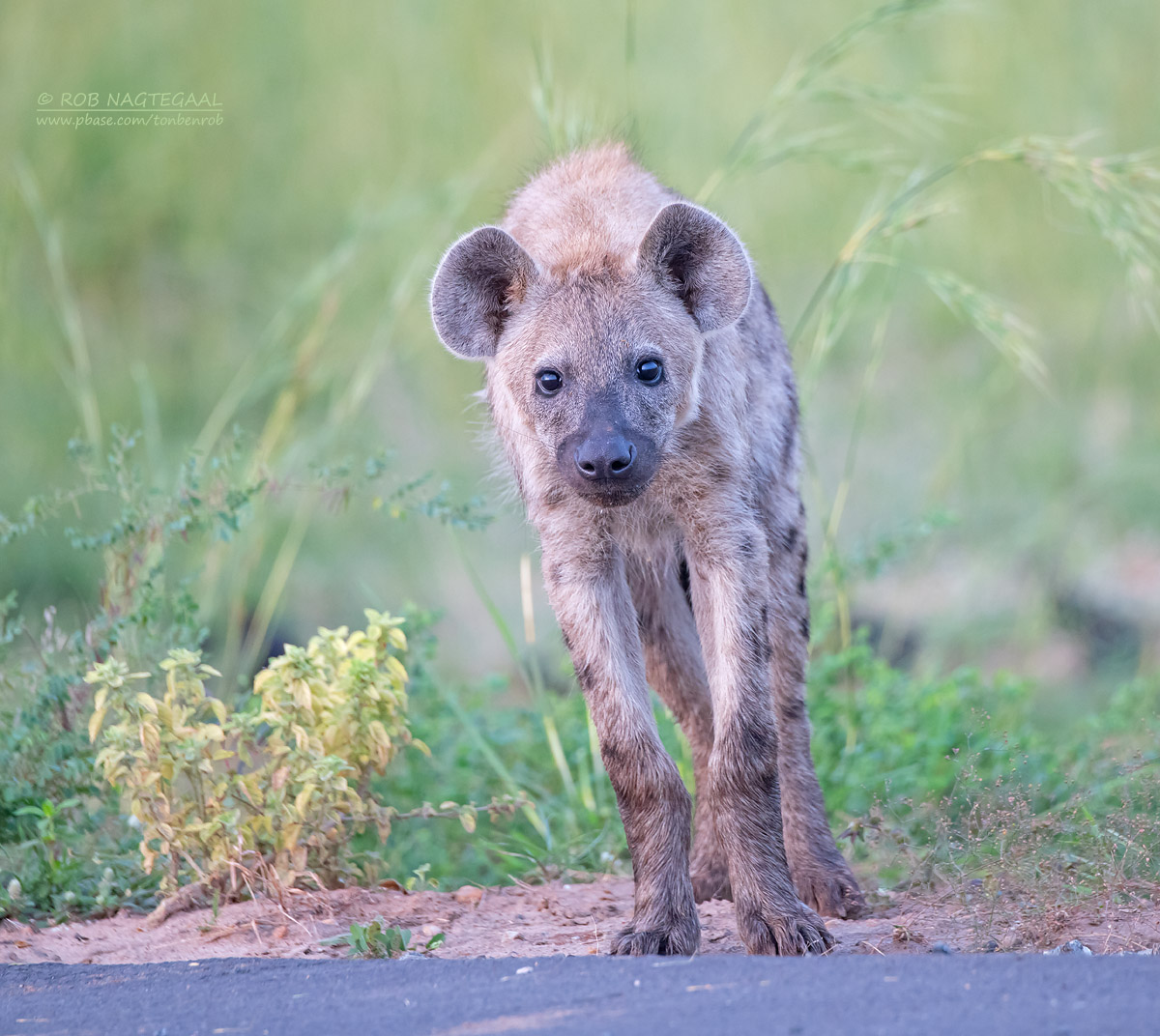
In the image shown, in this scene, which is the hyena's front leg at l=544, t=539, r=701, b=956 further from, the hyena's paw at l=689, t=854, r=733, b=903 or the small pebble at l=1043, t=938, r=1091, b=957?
the small pebble at l=1043, t=938, r=1091, b=957

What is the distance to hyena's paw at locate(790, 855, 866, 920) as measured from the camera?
3.56m

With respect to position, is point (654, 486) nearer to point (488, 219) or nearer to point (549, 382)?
point (549, 382)

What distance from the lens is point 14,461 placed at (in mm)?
6832

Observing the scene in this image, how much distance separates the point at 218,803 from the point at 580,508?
1094mm

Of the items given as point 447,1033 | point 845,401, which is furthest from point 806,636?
point 845,401

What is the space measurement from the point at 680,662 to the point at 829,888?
2.37 ft

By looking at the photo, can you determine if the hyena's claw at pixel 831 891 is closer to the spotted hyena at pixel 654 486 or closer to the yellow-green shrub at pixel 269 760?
the spotted hyena at pixel 654 486

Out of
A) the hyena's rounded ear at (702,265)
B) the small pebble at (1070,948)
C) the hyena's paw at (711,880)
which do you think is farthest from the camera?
the hyena's paw at (711,880)

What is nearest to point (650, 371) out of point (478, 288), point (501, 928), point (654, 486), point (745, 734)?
A: point (654, 486)

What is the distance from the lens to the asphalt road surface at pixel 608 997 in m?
2.19

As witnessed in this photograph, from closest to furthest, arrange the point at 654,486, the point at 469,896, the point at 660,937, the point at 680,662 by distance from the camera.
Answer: the point at 660,937
the point at 654,486
the point at 469,896
the point at 680,662

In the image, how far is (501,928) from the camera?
344 cm

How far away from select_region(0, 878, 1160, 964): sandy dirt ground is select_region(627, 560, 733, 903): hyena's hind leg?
0.34 meters

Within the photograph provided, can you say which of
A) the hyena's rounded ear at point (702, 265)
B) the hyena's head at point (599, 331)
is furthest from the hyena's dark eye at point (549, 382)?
the hyena's rounded ear at point (702, 265)
